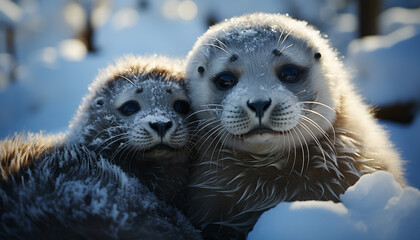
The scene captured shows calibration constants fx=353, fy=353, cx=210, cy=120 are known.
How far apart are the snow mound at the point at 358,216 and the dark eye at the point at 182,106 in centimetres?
79

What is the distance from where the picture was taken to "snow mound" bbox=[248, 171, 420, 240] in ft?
4.36

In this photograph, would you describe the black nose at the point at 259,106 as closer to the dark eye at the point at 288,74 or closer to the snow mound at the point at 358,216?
the dark eye at the point at 288,74

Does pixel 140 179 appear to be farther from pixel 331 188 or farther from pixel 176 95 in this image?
pixel 331 188

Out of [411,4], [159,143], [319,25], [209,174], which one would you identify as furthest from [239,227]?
[411,4]

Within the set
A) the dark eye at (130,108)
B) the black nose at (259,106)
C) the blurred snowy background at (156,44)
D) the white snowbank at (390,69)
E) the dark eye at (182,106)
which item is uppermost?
the blurred snowy background at (156,44)

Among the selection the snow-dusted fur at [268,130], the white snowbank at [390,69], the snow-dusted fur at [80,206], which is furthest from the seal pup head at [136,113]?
the white snowbank at [390,69]

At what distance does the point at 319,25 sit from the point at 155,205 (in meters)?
13.5

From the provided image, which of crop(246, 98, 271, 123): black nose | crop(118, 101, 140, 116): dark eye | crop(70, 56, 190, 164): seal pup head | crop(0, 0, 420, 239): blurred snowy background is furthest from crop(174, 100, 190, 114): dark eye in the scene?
crop(0, 0, 420, 239): blurred snowy background

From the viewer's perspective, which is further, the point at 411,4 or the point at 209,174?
the point at 411,4

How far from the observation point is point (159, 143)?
176 centimetres

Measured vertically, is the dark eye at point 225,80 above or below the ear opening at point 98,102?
above

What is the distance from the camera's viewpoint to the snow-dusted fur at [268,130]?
167cm

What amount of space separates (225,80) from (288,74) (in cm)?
33

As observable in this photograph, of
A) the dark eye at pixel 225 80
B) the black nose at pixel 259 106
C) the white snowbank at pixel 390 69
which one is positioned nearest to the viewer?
the black nose at pixel 259 106
